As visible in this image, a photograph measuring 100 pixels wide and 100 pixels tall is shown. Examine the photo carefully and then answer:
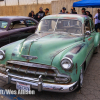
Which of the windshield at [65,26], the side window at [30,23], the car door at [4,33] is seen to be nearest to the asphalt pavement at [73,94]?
the windshield at [65,26]

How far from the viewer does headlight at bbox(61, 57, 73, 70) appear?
2.73 m

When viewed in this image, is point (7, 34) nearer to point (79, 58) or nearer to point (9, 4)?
point (79, 58)

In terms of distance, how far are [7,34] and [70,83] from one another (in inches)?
160

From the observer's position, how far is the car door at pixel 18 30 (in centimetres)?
625

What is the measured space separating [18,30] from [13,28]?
23 cm

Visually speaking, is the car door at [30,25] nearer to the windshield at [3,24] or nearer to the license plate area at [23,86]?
the windshield at [3,24]

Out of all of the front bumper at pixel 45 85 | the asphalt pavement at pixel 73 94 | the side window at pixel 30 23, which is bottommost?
the asphalt pavement at pixel 73 94

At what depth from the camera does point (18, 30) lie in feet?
21.3

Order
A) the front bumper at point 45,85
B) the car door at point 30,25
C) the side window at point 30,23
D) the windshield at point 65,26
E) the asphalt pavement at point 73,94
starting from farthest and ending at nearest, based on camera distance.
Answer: the side window at point 30,23 → the car door at point 30,25 → the windshield at point 65,26 → the asphalt pavement at point 73,94 → the front bumper at point 45,85

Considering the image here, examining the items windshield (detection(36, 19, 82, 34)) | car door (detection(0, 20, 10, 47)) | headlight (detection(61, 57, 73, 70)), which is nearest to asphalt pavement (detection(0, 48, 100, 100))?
headlight (detection(61, 57, 73, 70))

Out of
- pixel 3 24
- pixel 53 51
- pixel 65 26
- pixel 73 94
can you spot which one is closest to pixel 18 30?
pixel 3 24

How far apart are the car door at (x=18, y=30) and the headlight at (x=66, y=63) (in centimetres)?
396

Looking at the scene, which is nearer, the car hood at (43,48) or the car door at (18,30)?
the car hood at (43,48)

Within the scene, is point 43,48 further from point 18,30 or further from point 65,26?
point 18,30
